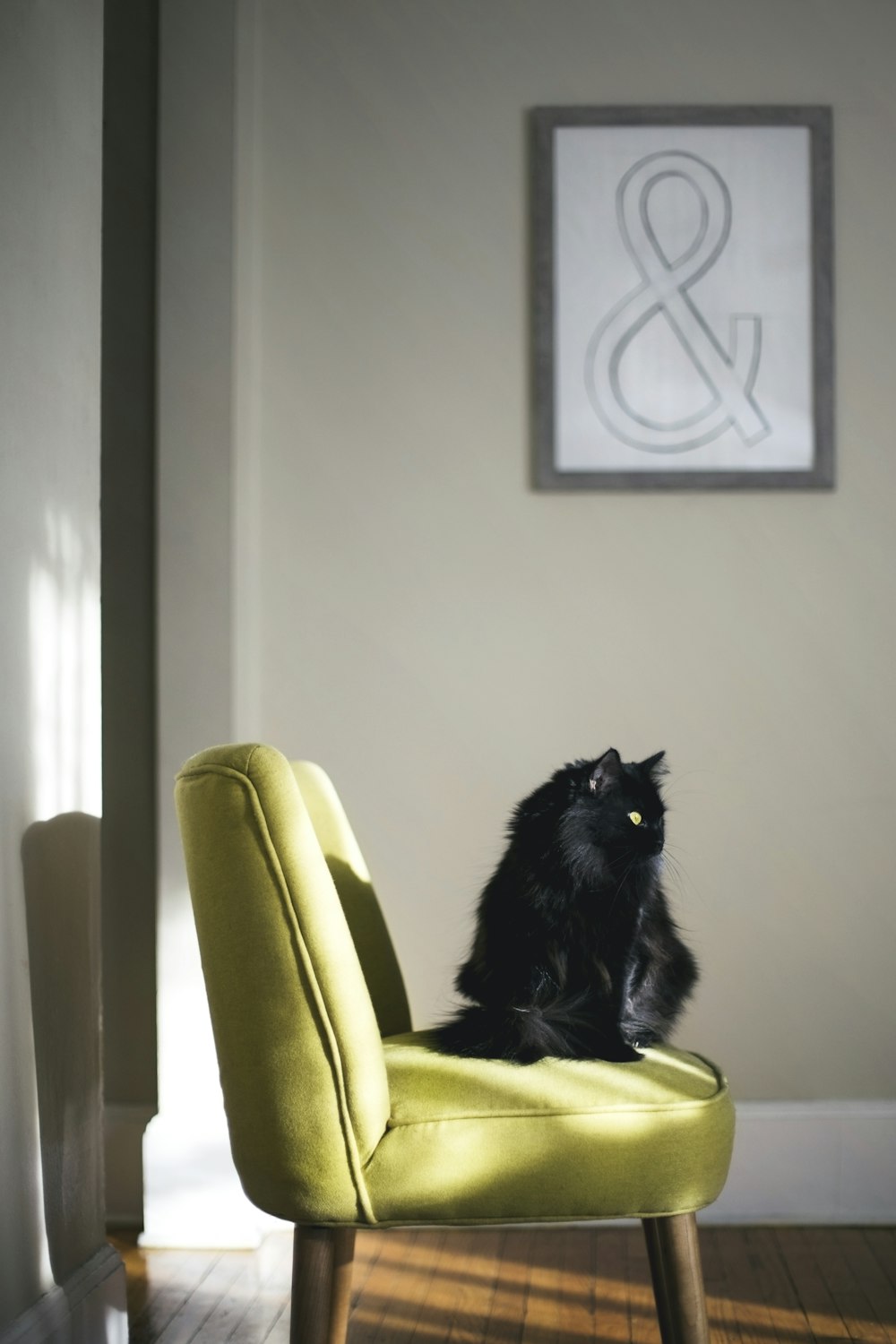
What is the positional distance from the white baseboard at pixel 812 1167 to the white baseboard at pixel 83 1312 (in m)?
1.20

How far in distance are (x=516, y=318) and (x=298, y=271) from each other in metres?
0.48

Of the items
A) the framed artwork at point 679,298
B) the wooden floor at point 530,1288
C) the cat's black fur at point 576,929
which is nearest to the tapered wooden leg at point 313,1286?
the cat's black fur at point 576,929

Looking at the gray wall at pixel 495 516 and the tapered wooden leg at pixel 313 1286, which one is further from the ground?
the gray wall at pixel 495 516

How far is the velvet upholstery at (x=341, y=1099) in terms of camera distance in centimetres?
136

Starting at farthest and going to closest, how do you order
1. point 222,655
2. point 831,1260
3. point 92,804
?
point 222,655
point 831,1260
point 92,804

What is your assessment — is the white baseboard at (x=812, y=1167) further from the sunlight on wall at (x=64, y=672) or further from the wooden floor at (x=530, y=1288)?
the sunlight on wall at (x=64, y=672)

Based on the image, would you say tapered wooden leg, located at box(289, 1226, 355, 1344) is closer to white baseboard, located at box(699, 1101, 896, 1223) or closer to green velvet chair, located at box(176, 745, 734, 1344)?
green velvet chair, located at box(176, 745, 734, 1344)

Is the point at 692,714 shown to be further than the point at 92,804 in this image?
Yes

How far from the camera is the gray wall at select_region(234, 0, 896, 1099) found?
2510 mm

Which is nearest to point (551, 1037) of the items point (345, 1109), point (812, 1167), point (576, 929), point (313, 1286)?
point (576, 929)

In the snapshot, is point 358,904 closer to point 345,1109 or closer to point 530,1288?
point 345,1109

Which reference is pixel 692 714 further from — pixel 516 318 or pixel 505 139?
pixel 505 139

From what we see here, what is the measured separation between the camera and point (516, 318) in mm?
2541

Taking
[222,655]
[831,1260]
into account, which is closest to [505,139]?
[222,655]
